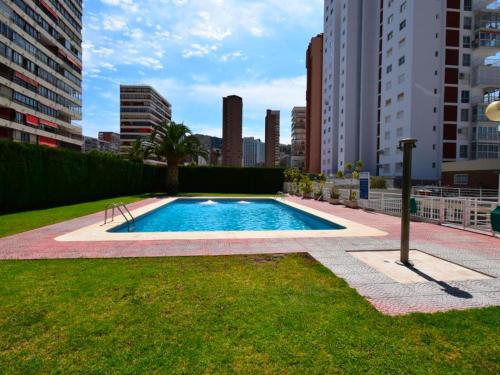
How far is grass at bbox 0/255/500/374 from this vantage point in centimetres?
256

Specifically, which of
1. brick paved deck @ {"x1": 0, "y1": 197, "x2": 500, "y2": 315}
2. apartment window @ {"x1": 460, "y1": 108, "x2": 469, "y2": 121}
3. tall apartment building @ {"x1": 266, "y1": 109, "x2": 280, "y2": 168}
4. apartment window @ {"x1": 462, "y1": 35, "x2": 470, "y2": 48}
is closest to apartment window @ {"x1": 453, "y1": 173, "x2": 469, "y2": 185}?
apartment window @ {"x1": 460, "y1": 108, "x2": 469, "y2": 121}

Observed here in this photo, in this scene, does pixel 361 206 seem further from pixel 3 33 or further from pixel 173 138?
pixel 3 33

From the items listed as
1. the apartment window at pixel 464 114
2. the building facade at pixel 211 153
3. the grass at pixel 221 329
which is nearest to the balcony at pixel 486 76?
the apartment window at pixel 464 114

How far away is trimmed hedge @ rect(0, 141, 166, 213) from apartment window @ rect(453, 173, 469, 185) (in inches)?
1309

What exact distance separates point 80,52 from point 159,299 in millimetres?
77585

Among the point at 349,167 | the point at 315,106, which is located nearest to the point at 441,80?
the point at 349,167

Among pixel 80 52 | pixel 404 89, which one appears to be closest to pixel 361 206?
pixel 404 89

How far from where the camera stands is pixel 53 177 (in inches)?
644

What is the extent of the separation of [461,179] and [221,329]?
35.6m

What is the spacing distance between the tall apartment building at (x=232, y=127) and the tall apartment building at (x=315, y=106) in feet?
228

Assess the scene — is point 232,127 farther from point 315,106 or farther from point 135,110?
point 315,106

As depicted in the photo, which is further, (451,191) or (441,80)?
(441,80)

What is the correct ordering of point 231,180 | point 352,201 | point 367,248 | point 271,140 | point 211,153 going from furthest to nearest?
1. point 271,140
2. point 211,153
3. point 231,180
4. point 352,201
5. point 367,248

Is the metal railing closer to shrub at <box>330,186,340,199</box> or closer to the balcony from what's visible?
shrub at <box>330,186,340,199</box>
